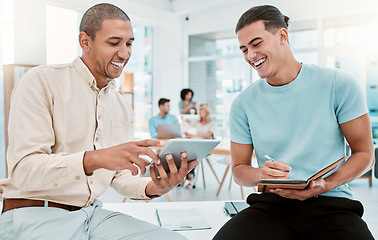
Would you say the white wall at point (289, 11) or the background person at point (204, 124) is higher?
the white wall at point (289, 11)

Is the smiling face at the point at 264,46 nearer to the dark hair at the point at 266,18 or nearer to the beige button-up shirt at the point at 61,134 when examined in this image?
the dark hair at the point at 266,18

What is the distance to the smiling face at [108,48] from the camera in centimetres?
166

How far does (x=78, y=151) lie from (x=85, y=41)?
530 mm

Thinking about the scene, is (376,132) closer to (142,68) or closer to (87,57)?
(142,68)

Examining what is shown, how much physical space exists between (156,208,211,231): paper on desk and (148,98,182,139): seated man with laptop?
316cm

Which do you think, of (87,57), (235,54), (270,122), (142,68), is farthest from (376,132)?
(87,57)

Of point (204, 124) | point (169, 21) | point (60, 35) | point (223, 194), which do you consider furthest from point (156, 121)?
point (169, 21)

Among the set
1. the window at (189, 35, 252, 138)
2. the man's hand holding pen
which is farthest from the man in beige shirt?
the window at (189, 35, 252, 138)

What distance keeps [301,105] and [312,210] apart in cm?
51

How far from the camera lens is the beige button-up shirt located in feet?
4.50

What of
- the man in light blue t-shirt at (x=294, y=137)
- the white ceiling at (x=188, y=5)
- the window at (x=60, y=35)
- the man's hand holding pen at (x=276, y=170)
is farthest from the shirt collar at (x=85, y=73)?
the white ceiling at (x=188, y=5)

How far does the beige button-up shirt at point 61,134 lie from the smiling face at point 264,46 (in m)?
0.75

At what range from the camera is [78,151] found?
160cm

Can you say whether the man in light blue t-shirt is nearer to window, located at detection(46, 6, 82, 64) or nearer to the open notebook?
the open notebook
